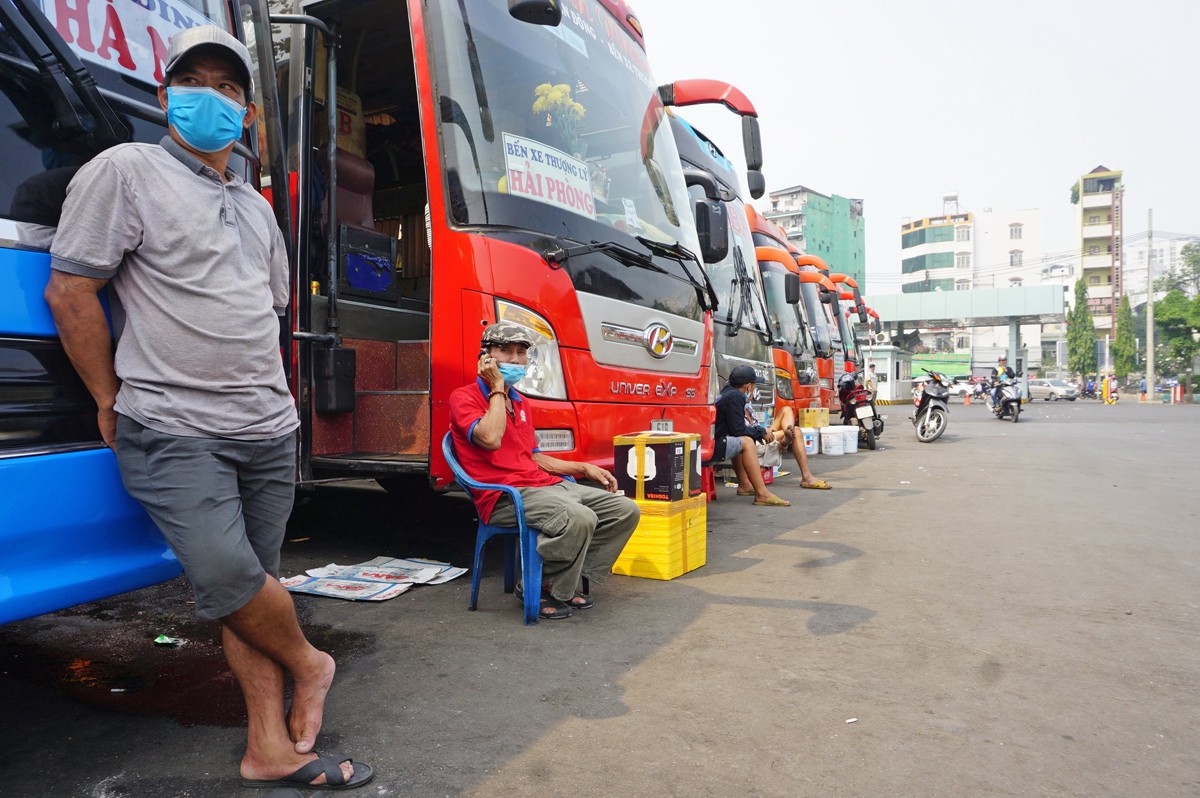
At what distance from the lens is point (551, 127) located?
180 inches

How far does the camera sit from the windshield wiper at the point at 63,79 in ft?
6.57

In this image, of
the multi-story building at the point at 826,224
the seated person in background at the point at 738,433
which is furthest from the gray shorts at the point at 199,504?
the multi-story building at the point at 826,224

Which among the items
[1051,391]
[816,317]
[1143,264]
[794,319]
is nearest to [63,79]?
[794,319]

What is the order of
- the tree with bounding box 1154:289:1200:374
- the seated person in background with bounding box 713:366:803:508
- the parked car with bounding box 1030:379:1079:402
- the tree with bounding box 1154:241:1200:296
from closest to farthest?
the seated person in background with bounding box 713:366:803:508 < the tree with bounding box 1154:289:1200:374 < the parked car with bounding box 1030:379:1079:402 < the tree with bounding box 1154:241:1200:296

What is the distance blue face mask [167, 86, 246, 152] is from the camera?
7.07 feet

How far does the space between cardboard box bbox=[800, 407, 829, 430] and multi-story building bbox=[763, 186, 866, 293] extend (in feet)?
162

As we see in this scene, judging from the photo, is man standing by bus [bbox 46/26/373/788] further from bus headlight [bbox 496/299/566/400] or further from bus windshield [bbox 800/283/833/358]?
bus windshield [bbox 800/283/833/358]

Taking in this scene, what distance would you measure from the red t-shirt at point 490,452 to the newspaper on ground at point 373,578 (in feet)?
2.58

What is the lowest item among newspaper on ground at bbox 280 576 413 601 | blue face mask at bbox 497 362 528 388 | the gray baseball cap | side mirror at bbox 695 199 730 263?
newspaper on ground at bbox 280 576 413 601

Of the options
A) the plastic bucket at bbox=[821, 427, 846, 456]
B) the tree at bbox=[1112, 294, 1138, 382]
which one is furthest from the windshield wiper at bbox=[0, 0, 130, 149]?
the tree at bbox=[1112, 294, 1138, 382]

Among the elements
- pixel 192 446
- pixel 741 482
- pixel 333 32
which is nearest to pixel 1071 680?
pixel 192 446

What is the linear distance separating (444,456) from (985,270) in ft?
285

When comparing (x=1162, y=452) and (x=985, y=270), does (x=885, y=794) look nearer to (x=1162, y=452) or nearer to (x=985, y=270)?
(x=1162, y=452)

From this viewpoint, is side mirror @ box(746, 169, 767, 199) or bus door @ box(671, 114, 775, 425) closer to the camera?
side mirror @ box(746, 169, 767, 199)
